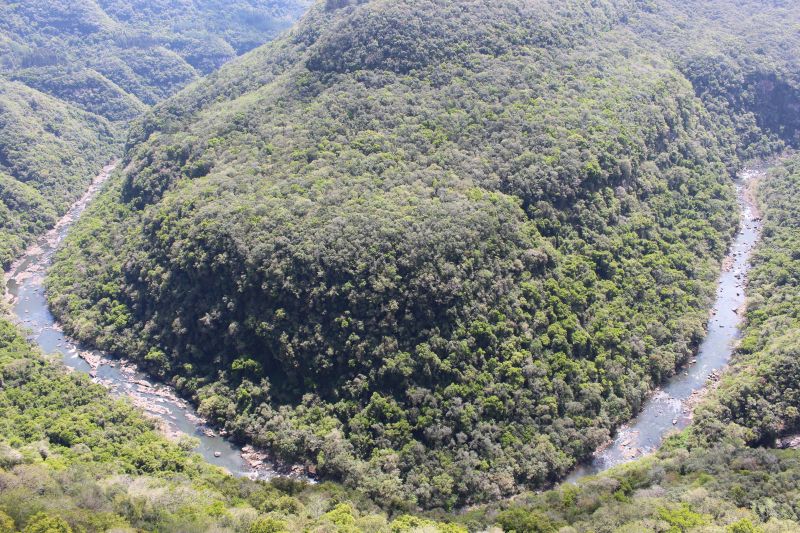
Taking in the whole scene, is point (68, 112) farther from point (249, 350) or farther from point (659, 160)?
point (659, 160)

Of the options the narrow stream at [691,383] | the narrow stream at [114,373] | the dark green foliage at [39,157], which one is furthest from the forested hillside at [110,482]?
the dark green foliage at [39,157]

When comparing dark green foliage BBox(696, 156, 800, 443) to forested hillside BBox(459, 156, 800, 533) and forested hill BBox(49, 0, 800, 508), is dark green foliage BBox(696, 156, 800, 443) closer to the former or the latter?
forested hillside BBox(459, 156, 800, 533)

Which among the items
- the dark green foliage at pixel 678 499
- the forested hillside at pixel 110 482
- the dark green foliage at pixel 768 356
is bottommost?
the forested hillside at pixel 110 482

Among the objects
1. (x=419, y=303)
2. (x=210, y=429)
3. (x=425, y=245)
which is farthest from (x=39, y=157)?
(x=419, y=303)

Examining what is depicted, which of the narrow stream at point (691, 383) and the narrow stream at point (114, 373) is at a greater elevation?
the narrow stream at point (691, 383)

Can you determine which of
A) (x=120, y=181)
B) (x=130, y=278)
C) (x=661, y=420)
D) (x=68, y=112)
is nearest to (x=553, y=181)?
(x=661, y=420)

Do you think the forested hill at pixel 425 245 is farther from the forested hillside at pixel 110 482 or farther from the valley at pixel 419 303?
the forested hillside at pixel 110 482

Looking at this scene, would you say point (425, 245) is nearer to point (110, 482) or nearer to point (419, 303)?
point (419, 303)

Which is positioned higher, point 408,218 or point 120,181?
point 408,218
